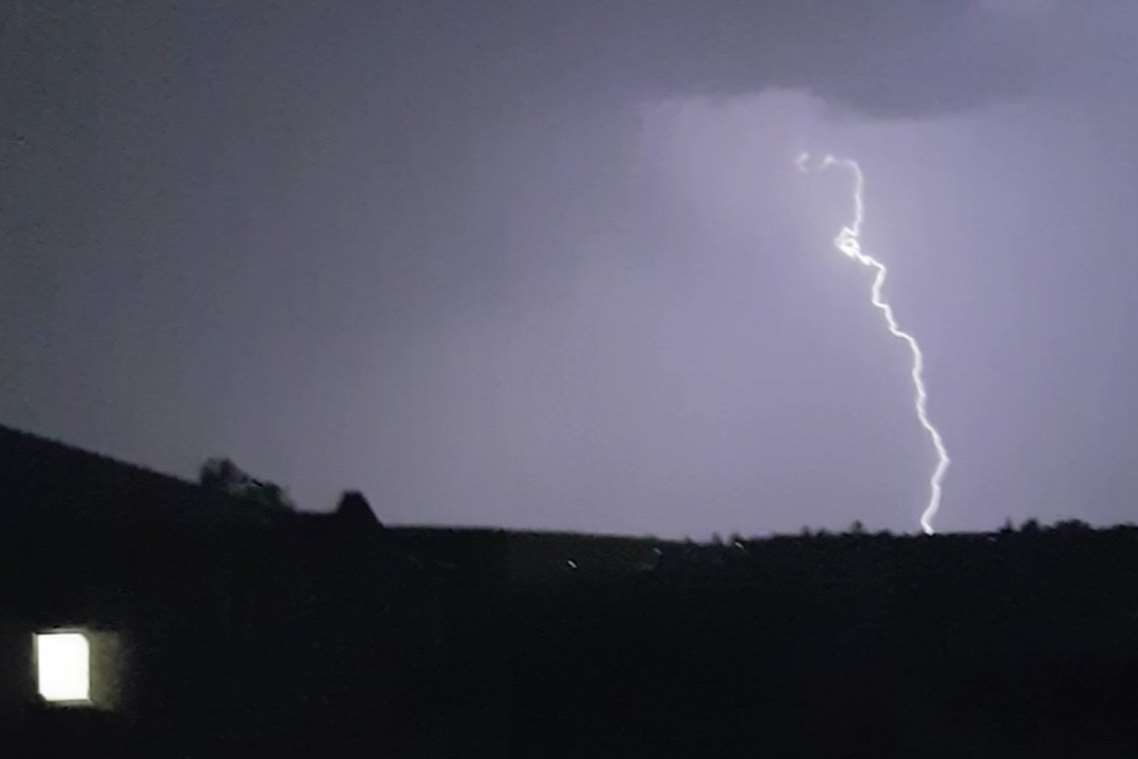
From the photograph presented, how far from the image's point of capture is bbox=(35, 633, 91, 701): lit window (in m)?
8.35

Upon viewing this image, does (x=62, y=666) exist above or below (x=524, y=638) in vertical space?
below

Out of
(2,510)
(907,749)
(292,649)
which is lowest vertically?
(907,749)

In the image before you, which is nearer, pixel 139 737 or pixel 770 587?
pixel 139 737

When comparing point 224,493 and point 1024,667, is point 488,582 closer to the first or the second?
point 224,493

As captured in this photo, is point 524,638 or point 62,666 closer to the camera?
point 62,666

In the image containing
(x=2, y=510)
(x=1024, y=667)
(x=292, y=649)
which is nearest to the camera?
(x=2, y=510)

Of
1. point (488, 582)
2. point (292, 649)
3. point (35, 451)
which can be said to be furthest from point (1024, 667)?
point (35, 451)

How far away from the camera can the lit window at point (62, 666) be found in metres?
8.35

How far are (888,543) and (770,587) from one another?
88 centimetres

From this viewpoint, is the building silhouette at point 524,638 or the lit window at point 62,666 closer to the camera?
the lit window at point 62,666

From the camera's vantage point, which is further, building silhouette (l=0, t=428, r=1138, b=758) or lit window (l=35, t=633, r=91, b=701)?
building silhouette (l=0, t=428, r=1138, b=758)

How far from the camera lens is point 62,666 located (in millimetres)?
8398

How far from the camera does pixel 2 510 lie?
8578 mm

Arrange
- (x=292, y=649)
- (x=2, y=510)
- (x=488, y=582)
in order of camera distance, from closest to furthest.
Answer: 1. (x=2, y=510)
2. (x=292, y=649)
3. (x=488, y=582)
